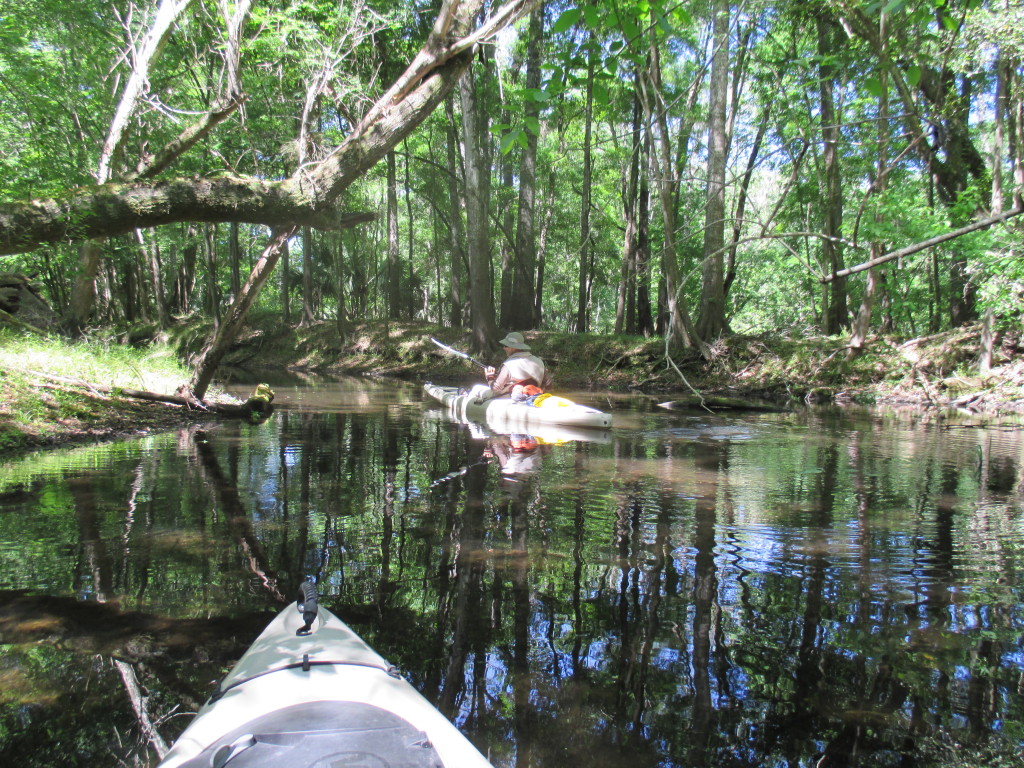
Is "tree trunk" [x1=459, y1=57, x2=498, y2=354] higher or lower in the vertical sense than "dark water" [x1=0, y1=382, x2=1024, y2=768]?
higher

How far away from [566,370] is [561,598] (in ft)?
53.0

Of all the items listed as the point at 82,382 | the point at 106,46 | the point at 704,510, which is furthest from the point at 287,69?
the point at 704,510

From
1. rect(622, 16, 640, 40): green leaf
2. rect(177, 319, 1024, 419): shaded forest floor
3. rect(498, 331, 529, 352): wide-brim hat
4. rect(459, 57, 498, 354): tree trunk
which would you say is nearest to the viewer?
rect(622, 16, 640, 40): green leaf

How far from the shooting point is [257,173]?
1170cm

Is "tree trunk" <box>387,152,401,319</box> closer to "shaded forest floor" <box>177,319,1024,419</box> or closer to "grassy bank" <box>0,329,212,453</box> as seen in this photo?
"shaded forest floor" <box>177,319,1024,419</box>

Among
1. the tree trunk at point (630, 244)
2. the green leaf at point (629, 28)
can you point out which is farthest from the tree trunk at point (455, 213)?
the green leaf at point (629, 28)

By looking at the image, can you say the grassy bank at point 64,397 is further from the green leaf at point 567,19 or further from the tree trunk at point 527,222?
the tree trunk at point 527,222

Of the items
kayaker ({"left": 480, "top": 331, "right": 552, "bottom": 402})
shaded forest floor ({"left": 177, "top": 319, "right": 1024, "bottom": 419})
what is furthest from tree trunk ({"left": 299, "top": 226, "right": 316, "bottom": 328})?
kayaker ({"left": 480, "top": 331, "right": 552, "bottom": 402})

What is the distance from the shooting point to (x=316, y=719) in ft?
6.29

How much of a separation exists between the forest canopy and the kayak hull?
196 centimetres

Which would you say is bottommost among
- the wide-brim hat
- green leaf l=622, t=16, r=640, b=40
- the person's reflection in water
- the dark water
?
the dark water

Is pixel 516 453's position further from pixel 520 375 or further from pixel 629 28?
pixel 629 28

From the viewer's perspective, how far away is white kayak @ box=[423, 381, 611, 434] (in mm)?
10008

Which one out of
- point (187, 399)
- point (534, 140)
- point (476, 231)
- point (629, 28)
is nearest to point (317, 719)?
point (629, 28)
